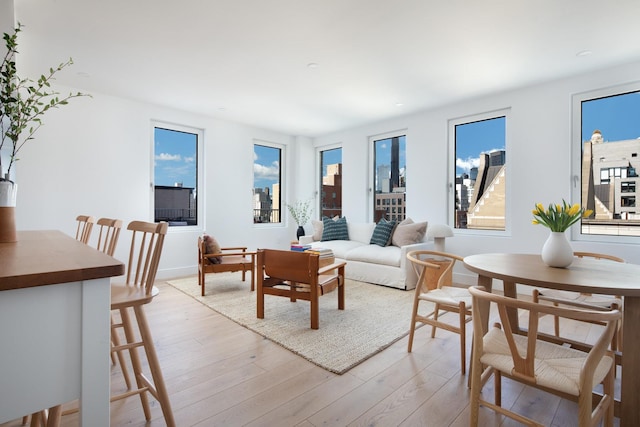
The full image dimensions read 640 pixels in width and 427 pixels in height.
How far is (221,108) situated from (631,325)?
494 centimetres

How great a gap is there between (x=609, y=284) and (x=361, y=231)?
4038 millimetres

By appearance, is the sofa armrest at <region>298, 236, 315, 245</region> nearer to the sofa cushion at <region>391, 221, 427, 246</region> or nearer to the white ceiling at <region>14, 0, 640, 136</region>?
the sofa cushion at <region>391, 221, 427, 246</region>

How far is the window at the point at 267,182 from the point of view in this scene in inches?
238

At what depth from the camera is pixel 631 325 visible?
4.38 feet

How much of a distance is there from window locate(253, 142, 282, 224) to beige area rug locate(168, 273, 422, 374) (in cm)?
208

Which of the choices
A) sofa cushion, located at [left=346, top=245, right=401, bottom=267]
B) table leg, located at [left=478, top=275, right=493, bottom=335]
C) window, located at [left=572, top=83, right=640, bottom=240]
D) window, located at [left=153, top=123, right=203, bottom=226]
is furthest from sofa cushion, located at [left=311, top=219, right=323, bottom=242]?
table leg, located at [left=478, top=275, right=493, bottom=335]

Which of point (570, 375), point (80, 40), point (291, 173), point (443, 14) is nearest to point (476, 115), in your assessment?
point (443, 14)

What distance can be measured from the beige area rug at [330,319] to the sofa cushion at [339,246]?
64cm

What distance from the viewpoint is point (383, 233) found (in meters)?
4.82

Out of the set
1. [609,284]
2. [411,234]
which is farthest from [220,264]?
[609,284]

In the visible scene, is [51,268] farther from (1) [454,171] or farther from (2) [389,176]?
(2) [389,176]

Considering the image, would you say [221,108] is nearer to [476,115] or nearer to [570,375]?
[476,115]

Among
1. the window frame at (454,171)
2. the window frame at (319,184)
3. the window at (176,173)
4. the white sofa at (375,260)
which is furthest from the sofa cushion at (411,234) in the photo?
the window at (176,173)

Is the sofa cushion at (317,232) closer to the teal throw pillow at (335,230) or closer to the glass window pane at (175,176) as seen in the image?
the teal throw pillow at (335,230)
